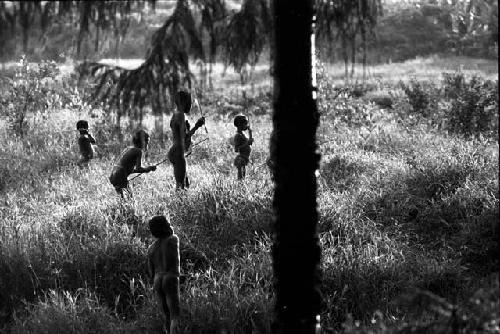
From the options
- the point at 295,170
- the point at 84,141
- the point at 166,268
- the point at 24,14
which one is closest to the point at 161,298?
the point at 166,268

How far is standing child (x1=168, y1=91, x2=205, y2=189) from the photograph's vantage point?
943 centimetres

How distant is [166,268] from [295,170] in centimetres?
221

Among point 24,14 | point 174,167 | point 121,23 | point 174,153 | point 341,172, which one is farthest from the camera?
point 341,172

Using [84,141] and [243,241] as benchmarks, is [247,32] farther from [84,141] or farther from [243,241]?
[84,141]

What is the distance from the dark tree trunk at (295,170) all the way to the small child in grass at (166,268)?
179 cm

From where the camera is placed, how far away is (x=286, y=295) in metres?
4.61

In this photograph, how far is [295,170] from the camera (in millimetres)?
4512

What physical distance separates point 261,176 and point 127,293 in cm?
380

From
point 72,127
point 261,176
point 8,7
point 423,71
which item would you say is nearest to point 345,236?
point 261,176

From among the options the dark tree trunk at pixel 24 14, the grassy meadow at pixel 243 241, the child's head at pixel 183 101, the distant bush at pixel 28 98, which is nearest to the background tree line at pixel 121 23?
the dark tree trunk at pixel 24 14

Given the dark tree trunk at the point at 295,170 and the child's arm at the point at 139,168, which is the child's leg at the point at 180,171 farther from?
the dark tree trunk at the point at 295,170

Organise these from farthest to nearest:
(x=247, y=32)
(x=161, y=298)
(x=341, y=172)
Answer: (x=341, y=172) < (x=161, y=298) < (x=247, y=32)

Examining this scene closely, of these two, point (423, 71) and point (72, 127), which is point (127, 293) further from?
point (423, 71)

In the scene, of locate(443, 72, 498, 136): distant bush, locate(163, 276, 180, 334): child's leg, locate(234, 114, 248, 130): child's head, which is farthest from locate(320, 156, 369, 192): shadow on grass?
locate(163, 276, 180, 334): child's leg
